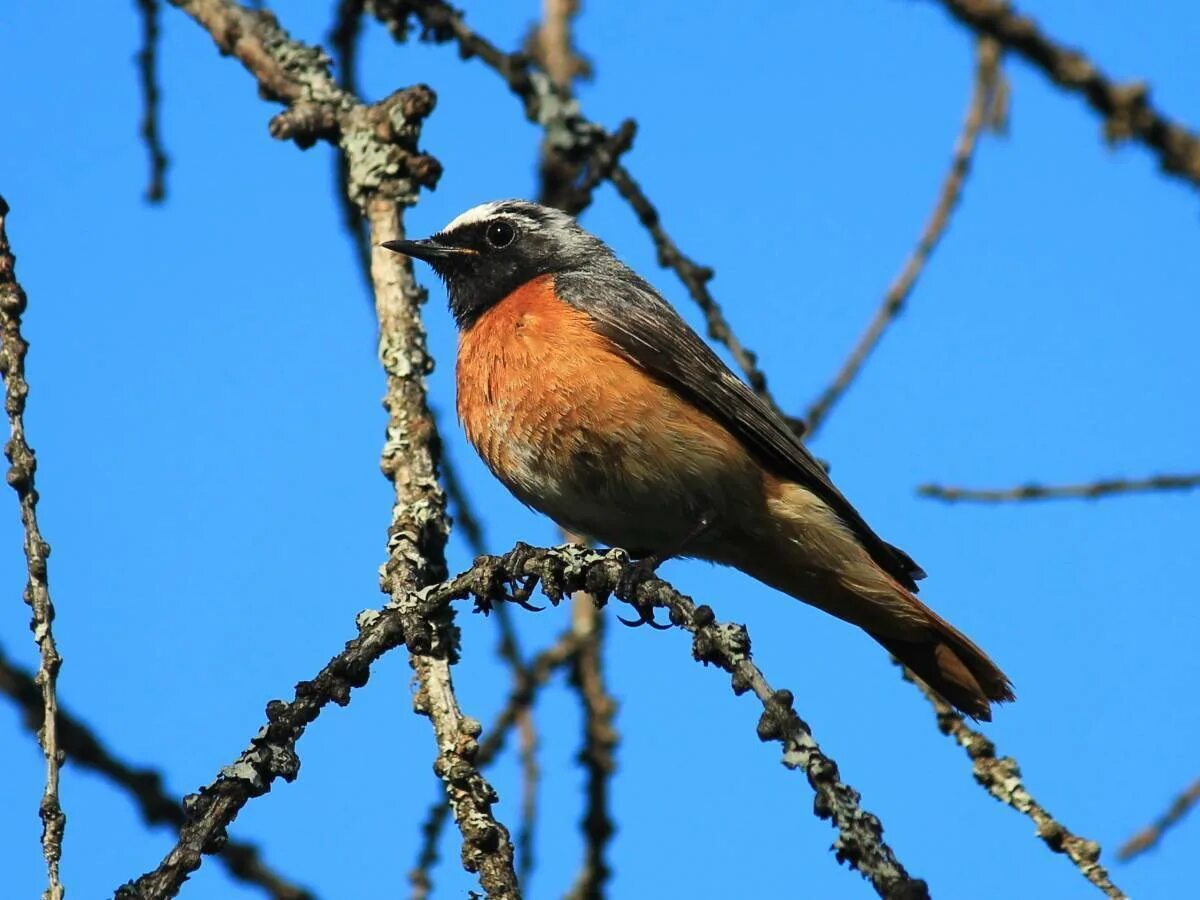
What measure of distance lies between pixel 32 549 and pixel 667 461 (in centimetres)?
281

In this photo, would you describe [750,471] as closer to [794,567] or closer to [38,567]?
[794,567]

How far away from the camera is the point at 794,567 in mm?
5531

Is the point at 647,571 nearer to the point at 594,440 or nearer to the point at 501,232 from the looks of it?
the point at 594,440

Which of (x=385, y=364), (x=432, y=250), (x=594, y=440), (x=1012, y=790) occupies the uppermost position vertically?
(x=432, y=250)

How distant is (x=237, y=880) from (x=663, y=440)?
2.09 meters

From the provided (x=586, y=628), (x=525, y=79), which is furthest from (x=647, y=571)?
(x=525, y=79)

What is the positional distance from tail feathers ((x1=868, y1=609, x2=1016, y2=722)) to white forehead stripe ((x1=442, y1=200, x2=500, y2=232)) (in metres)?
2.49

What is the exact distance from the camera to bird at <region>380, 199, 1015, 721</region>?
17.0 ft

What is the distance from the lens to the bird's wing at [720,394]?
216 inches

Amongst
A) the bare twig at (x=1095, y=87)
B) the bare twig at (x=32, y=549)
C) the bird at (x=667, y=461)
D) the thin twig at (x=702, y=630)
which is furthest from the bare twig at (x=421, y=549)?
the bare twig at (x=1095, y=87)

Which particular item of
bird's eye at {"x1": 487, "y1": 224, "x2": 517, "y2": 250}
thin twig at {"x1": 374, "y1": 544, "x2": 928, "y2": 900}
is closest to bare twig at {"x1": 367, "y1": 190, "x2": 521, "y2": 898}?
thin twig at {"x1": 374, "y1": 544, "x2": 928, "y2": 900}

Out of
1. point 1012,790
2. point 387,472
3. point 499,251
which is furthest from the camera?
point 499,251

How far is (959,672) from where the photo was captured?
540 cm

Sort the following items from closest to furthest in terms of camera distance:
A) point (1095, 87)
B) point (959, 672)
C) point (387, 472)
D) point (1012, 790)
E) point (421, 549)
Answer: point (1095, 87)
point (1012, 790)
point (421, 549)
point (387, 472)
point (959, 672)
